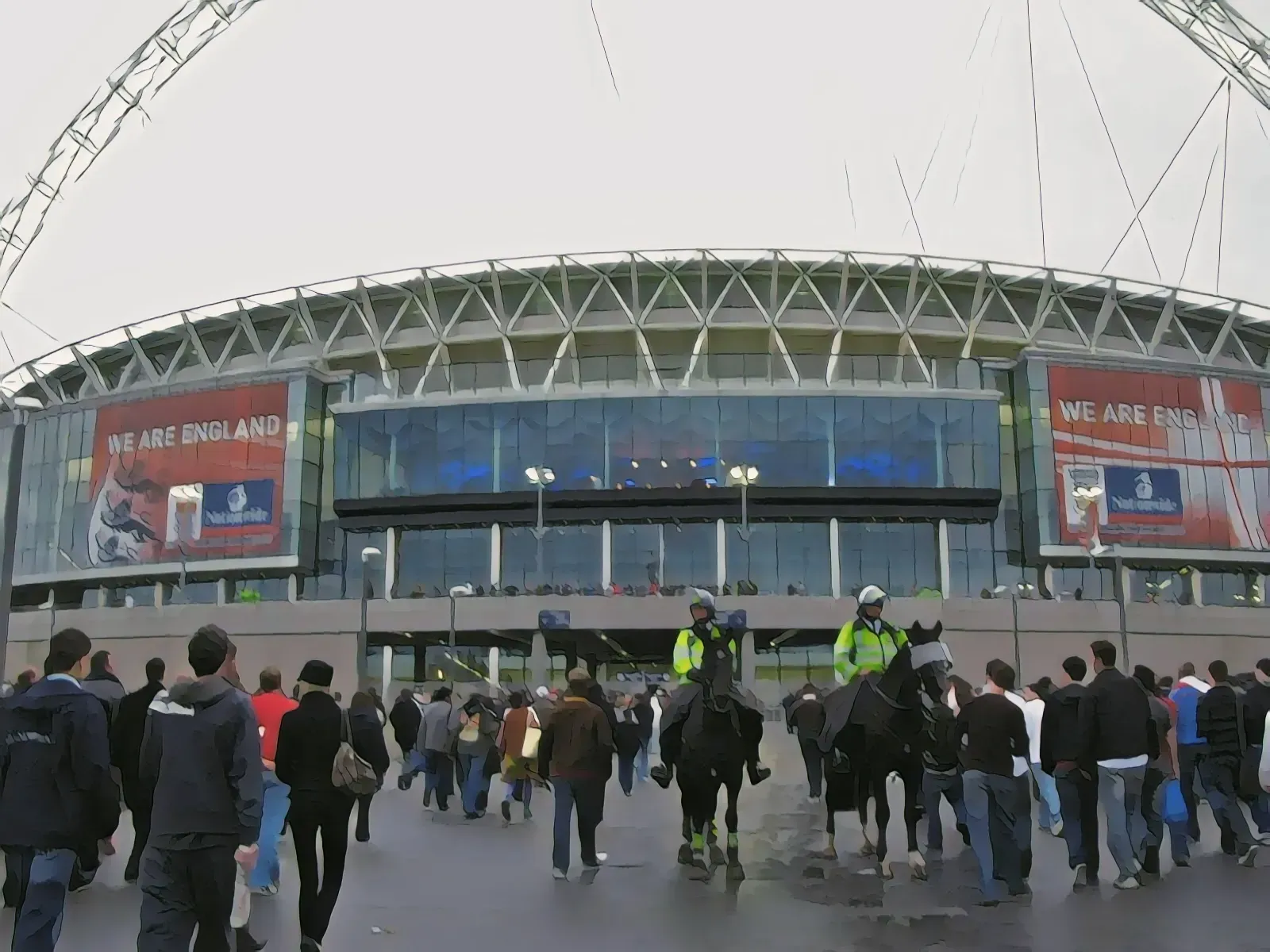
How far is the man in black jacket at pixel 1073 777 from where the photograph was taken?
11.0m

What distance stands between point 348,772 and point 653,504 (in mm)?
52040

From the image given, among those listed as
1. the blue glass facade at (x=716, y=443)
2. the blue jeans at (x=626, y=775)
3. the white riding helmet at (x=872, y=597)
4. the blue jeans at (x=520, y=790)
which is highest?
the blue glass facade at (x=716, y=443)

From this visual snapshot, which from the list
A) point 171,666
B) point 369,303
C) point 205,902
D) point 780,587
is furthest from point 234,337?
point 205,902

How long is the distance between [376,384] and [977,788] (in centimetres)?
5698

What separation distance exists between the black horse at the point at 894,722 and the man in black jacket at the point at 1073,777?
3.67 ft

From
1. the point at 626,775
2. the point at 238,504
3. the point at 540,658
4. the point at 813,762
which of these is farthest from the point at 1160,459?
the point at 813,762

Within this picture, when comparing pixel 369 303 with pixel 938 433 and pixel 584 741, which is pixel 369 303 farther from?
pixel 584 741

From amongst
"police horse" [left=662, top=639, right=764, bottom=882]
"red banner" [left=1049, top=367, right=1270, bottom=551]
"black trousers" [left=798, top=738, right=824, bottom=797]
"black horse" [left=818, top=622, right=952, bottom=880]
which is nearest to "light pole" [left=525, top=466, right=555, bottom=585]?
"red banner" [left=1049, top=367, right=1270, bottom=551]

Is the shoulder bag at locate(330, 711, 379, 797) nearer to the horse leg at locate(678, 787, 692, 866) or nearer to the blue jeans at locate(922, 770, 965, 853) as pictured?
the horse leg at locate(678, 787, 692, 866)

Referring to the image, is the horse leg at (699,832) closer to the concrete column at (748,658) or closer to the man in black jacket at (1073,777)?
the man in black jacket at (1073,777)

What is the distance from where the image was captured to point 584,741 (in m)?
11.7

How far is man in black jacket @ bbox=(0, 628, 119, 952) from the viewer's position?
6363mm

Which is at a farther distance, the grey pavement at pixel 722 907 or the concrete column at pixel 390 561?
the concrete column at pixel 390 561

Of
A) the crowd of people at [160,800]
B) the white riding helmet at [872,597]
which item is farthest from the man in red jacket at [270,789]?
the white riding helmet at [872,597]
